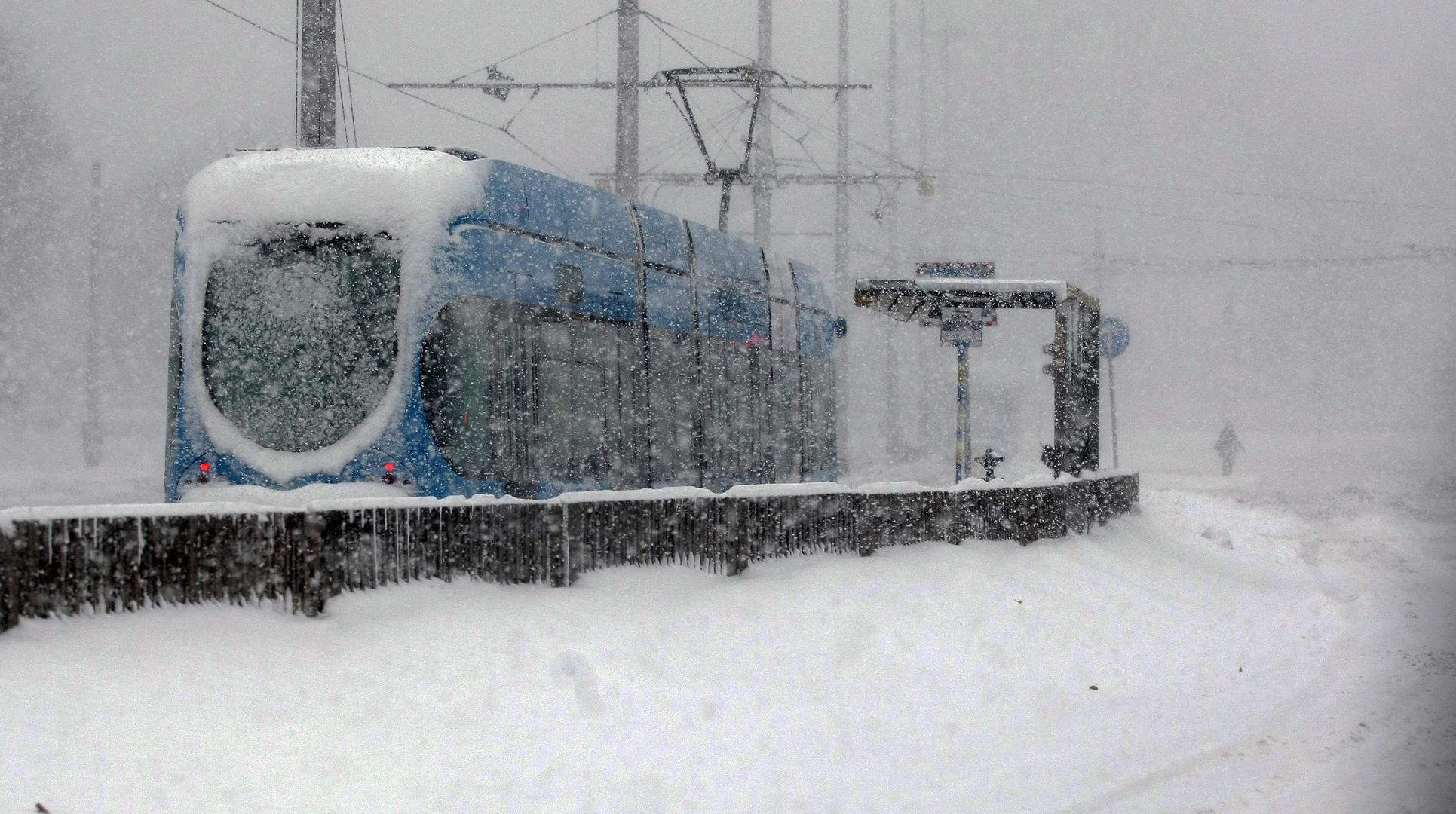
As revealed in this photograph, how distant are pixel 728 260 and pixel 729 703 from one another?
965cm

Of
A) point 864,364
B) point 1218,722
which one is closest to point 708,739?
point 1218,722

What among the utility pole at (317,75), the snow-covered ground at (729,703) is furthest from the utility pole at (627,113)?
the snow-covered ground at (729,703)

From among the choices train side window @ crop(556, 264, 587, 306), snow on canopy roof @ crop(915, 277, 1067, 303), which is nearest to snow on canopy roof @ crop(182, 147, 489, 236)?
train side window @ crop(556, 264, 587, 306)

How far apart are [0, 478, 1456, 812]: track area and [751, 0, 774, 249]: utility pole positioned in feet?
73.4

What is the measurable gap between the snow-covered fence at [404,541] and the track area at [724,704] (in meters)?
0.14

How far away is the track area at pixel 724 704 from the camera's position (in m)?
6.08

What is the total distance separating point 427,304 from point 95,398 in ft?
89.0

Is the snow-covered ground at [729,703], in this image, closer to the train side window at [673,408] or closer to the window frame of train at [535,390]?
the window frame of train at [535,390]

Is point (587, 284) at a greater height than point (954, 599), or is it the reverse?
point (587, 284)

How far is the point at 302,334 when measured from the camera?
1226cm

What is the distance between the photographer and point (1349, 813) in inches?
230

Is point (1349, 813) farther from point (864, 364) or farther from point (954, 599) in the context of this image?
point (864, 364)

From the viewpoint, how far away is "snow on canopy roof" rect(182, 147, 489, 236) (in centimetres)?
1224

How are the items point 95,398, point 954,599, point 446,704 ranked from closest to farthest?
point 446,704 → point 954,599 → point 95,398
